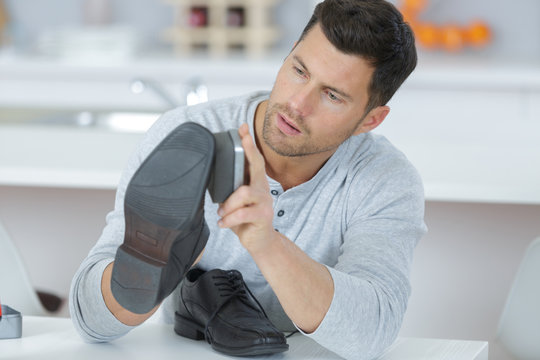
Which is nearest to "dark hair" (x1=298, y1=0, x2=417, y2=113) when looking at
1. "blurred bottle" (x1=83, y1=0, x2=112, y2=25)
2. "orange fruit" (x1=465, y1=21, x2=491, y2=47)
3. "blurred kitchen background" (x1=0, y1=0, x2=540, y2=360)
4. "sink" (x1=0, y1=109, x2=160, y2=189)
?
"blurred kitchen background" (x1=0, y1=0, x2=540, y2=360)

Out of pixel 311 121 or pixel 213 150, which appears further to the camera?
pixel 311 121

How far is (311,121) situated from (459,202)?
86cm

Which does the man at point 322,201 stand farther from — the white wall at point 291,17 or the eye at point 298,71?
the white wall at point 291,17

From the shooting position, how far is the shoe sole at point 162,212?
1048 millimetres

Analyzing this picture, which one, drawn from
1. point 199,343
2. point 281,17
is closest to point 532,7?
point 281,17

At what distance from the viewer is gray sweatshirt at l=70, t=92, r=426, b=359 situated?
1222mm

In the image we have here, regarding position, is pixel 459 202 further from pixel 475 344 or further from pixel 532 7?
pixel 532 7

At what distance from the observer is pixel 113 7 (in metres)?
4.29

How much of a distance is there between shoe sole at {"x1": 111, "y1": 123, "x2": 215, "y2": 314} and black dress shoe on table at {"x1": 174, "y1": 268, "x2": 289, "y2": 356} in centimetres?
14

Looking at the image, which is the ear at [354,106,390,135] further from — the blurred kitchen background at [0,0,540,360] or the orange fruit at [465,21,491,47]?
the orange fruit at [465,21,491,47]

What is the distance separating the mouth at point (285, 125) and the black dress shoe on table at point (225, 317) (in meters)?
0.24

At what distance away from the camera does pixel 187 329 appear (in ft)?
4.27

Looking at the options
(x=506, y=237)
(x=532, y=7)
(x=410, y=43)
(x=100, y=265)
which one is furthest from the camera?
(x=532, y=7)

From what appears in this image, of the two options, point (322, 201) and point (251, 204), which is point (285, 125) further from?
point (251, 204)
